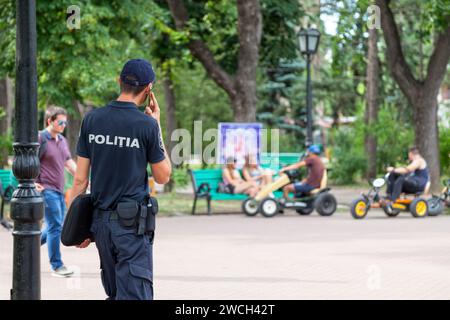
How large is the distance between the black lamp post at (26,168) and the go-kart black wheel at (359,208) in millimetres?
11580

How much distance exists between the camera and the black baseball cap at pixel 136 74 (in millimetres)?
5652

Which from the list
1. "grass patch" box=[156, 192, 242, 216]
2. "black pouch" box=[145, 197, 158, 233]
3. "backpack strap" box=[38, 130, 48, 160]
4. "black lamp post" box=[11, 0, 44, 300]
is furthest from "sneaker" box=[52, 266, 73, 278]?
"grass patch" box=[156, 192, 242, 216]

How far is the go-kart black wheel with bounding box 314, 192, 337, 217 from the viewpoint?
18.4m

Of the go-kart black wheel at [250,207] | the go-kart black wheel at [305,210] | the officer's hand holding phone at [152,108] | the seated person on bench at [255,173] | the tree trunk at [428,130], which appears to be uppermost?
the officer's hand holding phone at [152,108]

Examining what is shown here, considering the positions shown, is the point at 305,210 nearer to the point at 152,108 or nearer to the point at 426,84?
the point at 426,84

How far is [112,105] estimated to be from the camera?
5.65 meters

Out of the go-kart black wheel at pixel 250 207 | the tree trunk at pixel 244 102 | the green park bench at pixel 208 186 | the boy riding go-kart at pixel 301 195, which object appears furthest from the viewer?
the tree trunk at pixel 244 102

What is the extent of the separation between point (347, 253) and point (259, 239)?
7.10 ft

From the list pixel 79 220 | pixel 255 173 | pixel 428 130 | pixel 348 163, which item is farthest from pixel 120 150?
pixel 348 163

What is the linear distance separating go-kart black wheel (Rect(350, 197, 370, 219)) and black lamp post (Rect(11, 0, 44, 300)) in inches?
456

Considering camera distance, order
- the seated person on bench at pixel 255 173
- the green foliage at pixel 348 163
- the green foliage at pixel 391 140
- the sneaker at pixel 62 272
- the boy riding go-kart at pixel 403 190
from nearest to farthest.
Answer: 1. the sneaker at pixel 62 272
2. the boy riding go-kart at pixel 403 190
3. the seated person on bench at pixel 255 173
4. the green foliage at pixel 391 140
5. the green foliage at pixel 348 163

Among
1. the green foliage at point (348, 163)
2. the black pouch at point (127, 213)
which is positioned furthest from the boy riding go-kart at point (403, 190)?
the black pouch at point (127, 213)

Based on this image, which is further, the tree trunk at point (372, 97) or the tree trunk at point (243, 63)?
the tree trunk at point (372, 97)

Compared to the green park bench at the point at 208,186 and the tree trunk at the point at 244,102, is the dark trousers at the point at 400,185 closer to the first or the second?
the green park bench at the point at 208,186
